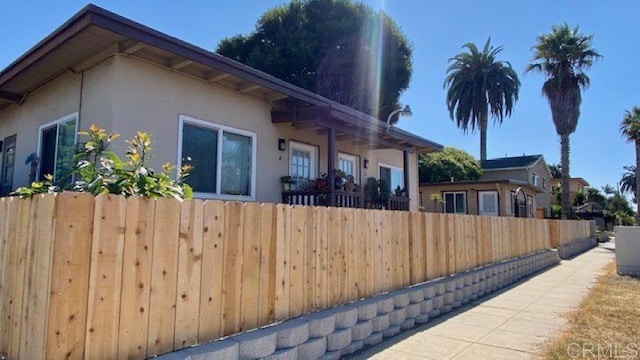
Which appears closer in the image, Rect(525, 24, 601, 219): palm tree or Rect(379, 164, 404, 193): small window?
Rect(379, 164, 404, 193): small window

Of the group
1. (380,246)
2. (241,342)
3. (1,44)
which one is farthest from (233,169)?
(1,44)

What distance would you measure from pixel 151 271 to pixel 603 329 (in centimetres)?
571

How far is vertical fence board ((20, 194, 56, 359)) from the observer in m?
2.37

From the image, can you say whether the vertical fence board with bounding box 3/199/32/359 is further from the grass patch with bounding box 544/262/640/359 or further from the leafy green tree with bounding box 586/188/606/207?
the leafy green tree with bounding box 586/188/606/207

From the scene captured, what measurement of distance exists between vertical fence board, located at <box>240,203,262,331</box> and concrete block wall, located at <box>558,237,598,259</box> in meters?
14.3

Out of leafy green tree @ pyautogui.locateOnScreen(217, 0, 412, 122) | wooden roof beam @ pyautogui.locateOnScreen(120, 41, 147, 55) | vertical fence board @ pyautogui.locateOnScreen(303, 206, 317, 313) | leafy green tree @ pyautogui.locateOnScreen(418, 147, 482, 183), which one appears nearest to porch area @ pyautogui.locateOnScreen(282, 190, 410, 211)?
vertical fence board @ pyautogui.locateOnScreen(303, 206, 317, 313)

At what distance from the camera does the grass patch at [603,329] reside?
4516 mm

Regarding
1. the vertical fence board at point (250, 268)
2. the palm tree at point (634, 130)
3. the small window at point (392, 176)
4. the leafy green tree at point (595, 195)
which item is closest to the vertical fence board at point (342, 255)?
the vertical fence board at point (250, 268)

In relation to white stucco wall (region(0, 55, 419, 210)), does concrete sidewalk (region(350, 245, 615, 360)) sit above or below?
below

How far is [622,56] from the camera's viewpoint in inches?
701

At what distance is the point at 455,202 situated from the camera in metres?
24.2

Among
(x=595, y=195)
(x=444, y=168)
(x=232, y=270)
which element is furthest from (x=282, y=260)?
(x=595, y=195)

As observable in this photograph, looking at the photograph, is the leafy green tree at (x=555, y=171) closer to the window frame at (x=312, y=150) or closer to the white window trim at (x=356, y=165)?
the white window trim at (x=356, y=165)

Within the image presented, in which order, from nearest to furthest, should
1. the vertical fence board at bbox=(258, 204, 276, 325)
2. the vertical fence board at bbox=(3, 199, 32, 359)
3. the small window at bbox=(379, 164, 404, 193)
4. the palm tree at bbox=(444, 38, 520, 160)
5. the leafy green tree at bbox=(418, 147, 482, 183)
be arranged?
the vertical fence board at bbox=(3, 199, 32, 359), the vertical fence board at bbox=(258, 204, 276, 325), the small window at bbox=(379, 164, 404, 193), the leafy green tree at bbox=(418, 147, 482, 183), the palm tree at bbox=(444, 38, 520, 160)
